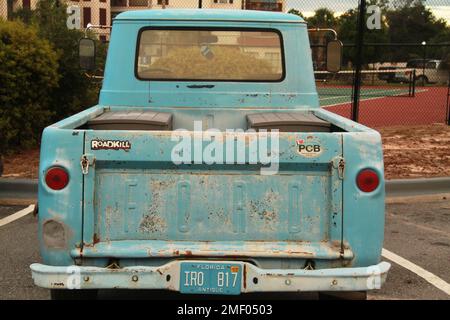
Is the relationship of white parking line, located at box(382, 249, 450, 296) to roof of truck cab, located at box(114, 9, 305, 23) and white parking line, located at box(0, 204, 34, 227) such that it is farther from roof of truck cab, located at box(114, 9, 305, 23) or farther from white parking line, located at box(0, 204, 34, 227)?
white parking line, located at box(0, 204, 34, 227)

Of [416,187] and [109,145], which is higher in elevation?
[109,145]

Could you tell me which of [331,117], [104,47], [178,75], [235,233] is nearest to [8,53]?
[104,47]

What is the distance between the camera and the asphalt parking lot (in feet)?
14.9

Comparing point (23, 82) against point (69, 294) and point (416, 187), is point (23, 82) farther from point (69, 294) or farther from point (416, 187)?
point (69, 294)

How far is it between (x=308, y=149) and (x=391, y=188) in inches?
181

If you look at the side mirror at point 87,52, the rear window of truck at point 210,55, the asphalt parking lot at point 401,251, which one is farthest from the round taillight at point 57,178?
the side mirror at point 87,52

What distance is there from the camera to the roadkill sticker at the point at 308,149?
11.3ft

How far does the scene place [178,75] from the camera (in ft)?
16.8

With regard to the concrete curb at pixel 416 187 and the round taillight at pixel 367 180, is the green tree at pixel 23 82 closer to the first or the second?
the concrete curb at pixel 416 187

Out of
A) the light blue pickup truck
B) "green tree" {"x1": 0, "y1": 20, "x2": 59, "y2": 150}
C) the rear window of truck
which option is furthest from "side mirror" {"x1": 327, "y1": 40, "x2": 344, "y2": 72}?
"green tree" {"x1": 0, "y1": 20, "x2": 59, "y2": 150}

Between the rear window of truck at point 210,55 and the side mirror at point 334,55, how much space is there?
3.11 feet

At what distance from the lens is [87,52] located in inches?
230

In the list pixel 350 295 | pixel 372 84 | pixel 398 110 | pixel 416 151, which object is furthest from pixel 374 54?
pixel 350 295
